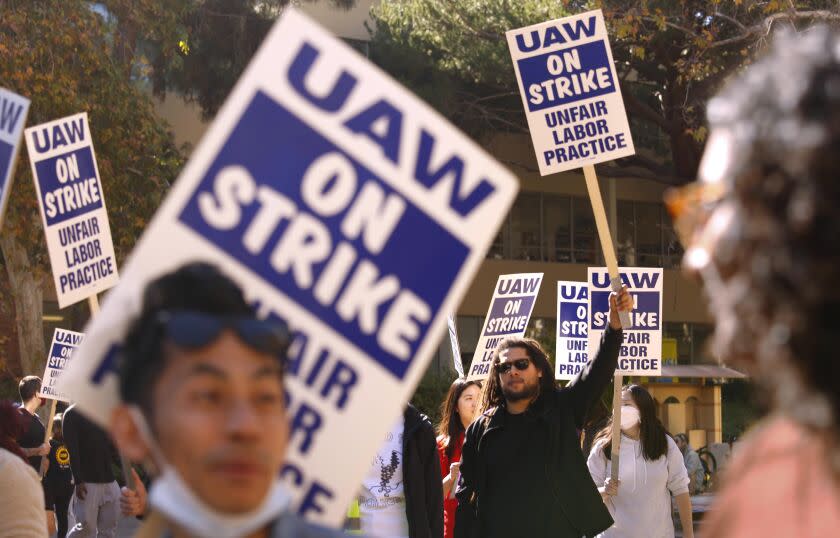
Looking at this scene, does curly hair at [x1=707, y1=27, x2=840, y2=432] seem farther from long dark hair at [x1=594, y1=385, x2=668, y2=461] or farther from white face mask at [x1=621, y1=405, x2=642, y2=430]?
white face mask at [x1=621, y1=405, x2=642, y2=430]

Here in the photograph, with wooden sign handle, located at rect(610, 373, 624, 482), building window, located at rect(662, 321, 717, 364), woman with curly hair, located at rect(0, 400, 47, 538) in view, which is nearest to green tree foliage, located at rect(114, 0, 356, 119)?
building window, located at rect(662, 321, 717, 364)

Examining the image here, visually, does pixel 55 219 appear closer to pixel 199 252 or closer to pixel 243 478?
pixel 199 252

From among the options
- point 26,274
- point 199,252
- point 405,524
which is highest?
point 26,274

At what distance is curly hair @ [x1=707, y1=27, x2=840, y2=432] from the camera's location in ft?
5.47

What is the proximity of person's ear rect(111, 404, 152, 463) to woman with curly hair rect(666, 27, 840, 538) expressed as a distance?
107 centimetres

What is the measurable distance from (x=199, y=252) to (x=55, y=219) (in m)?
5.01

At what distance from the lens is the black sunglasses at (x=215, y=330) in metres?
2.46

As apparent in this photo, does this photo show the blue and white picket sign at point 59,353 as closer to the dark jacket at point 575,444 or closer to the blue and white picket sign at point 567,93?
the blue and white picket sign at point 567,93

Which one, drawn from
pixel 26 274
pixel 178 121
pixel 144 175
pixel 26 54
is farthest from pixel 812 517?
pixel 178 121

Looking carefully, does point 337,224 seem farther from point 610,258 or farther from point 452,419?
point 452,419

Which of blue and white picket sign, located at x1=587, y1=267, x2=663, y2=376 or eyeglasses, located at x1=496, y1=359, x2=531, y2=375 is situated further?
blue and white picket sign, located at x1=587, y1=267, x2=663, y2=376

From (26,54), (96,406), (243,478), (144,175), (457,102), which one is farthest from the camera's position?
(457,102)

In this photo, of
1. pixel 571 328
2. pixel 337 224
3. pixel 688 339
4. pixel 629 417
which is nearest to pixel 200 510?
pixel 337 224

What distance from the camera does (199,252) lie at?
2.92m
